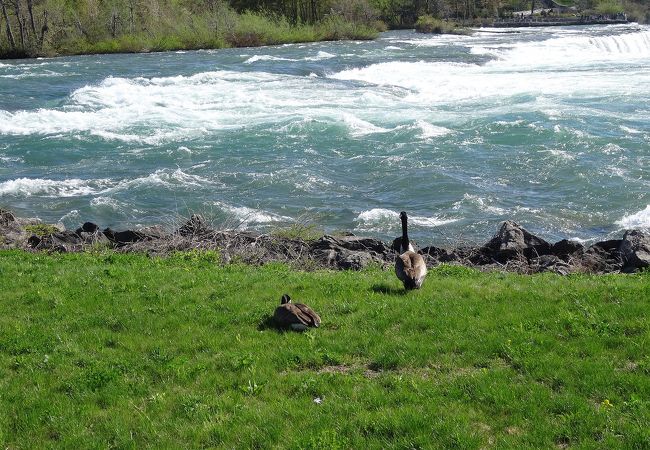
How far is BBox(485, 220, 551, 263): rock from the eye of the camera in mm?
15070

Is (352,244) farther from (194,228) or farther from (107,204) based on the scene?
(107,204)

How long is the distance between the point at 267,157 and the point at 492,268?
13.1 meters

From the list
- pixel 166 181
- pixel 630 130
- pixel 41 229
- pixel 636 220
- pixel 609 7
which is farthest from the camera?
pixel 609 7

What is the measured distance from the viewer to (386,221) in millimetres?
19297

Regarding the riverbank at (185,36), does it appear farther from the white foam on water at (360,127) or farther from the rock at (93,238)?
the rock at (93,238)

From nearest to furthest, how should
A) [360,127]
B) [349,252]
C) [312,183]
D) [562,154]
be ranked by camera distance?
[349,252], [312,183], [562,154], [360,127]

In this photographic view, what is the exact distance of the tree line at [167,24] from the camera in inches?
2566

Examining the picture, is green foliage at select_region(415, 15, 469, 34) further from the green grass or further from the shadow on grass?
the green grass

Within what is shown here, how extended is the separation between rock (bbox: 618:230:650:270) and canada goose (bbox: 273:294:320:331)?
23.2 feet

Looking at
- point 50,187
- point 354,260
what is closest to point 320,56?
point 50,187

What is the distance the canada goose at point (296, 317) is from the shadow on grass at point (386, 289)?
5.44ft

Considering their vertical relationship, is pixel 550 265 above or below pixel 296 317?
below

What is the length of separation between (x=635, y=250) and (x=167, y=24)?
65062 millimetres

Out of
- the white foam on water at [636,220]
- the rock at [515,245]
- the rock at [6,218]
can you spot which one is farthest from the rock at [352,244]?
the rock at [6,218]
